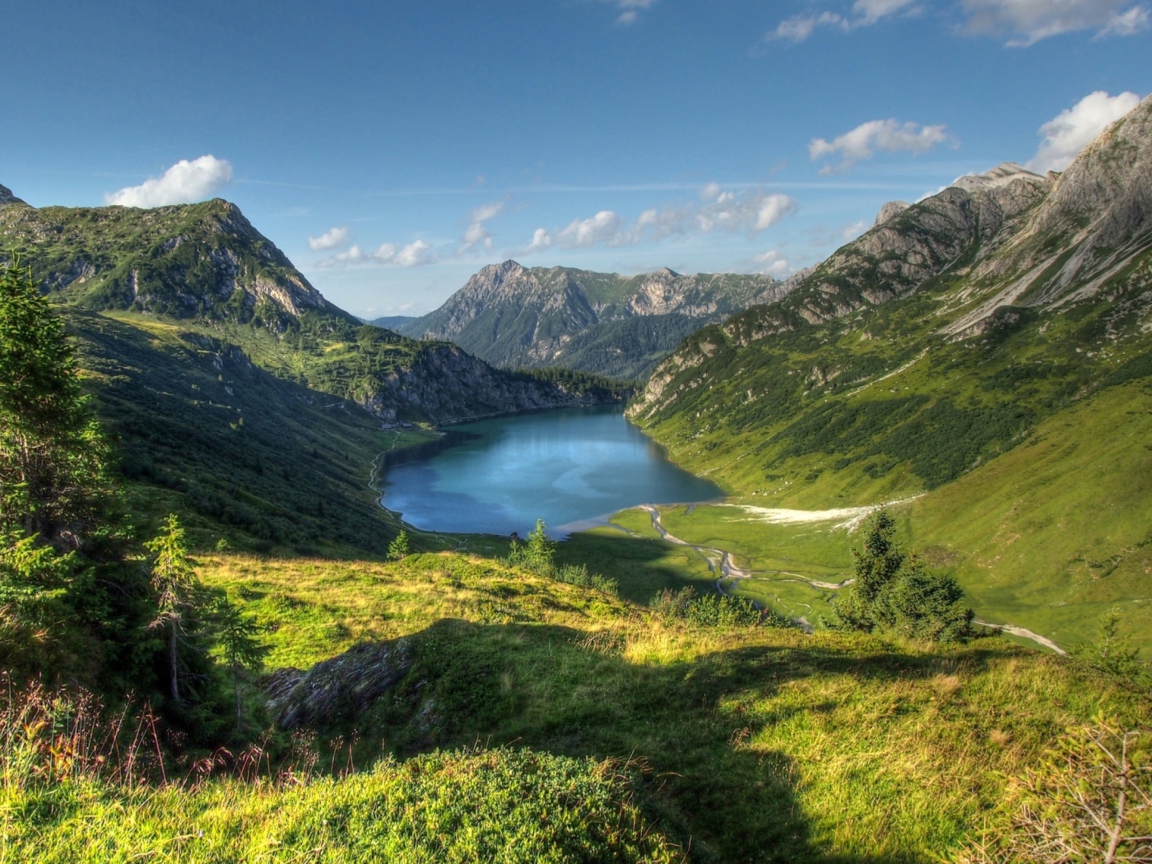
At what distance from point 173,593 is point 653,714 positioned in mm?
13413

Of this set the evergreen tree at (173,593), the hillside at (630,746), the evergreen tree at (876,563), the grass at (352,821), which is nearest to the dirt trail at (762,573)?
the evergreen tree at (876,563)

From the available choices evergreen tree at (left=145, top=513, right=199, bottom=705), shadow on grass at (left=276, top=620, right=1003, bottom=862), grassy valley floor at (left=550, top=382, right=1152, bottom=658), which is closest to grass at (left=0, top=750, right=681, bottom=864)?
shadow on grass at (left=276, top=620, right=1003, bottom=862)

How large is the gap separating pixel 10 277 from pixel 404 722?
21.2 metres

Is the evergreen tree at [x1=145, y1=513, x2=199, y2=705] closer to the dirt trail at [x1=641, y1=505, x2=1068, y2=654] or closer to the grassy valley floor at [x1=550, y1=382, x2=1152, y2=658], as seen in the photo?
the dirt trail at [x1=641, y1=505, x2=1068, y2=654]

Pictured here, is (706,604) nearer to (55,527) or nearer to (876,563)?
(876,563)

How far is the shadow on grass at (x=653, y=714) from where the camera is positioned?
918 centimetres

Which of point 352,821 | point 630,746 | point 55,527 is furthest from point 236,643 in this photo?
point 630,746

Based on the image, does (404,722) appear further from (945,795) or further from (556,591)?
(556,591)

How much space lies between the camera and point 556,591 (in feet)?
98.0

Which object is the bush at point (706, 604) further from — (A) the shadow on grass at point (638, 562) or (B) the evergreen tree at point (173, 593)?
(B) the evergreen tree at point (173, 593)

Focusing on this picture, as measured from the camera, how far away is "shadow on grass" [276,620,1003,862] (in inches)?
361

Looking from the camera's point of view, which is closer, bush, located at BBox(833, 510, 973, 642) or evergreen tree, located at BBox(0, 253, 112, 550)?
evergreen tree, located at BBox(0, 253, 112, 550)

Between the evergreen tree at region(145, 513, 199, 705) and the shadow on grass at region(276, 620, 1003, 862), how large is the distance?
4.97 meters

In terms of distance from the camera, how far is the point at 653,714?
12414 millimetres
